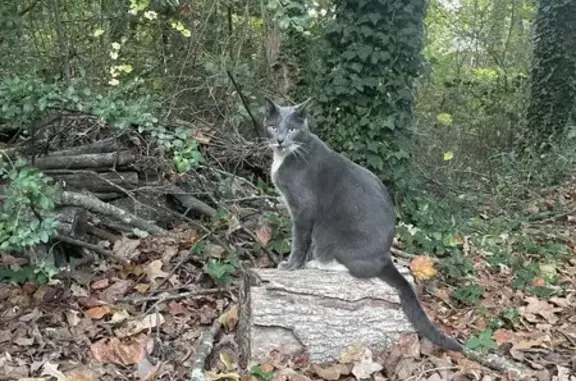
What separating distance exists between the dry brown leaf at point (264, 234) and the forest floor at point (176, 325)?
11 cm

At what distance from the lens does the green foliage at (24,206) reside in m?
3.28

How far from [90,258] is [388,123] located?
2.85 meters

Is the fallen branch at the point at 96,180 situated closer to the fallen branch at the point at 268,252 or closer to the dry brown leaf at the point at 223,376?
the fallen branch at the point at 268,252

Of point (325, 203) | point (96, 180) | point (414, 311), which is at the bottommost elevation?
point (414, 311)

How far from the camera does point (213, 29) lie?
22.3 ft

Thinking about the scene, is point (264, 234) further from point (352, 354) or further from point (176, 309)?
point (352, 354)

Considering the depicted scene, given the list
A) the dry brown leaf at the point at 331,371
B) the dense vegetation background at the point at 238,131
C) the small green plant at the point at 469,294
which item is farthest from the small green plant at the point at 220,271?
the small green plant at the point at 469,294

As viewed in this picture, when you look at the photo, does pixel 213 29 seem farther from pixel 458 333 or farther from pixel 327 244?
pixel 458 333

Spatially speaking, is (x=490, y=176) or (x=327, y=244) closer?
(x=327, y=244)

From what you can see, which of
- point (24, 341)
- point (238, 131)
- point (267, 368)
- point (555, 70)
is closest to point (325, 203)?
point (267, 368)

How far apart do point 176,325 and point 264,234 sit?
1.06m

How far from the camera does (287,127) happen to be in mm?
4129

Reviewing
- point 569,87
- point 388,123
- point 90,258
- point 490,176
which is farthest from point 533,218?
point 90,258

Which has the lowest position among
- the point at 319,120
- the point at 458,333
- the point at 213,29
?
the point at 458,333
